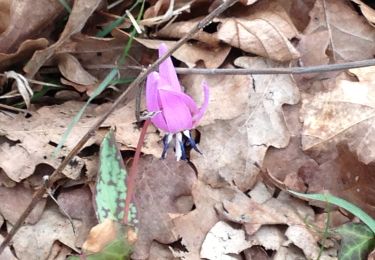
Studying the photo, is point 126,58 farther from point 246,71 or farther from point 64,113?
point 246,71

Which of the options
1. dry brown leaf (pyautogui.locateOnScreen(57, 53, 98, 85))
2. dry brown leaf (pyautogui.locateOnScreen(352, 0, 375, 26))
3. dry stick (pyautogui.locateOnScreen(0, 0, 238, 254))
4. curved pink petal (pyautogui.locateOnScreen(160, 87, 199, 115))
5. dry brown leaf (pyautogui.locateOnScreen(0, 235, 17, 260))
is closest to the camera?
dry stick (pyautogui.locateOnScreen(0, 0, 238, 254))

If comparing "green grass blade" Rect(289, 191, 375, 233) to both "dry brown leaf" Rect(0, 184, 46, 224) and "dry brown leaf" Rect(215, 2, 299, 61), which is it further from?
"dry brown leaf" Rect(0, 184, 46, 224)

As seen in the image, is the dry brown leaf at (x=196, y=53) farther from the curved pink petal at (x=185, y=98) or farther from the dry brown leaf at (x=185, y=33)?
the curved pink petal at (x=185, y=98)

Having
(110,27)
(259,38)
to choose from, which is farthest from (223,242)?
(110,27)

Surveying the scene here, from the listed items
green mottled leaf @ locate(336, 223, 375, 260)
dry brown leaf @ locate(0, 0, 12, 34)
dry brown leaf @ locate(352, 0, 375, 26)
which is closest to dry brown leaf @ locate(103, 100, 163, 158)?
dry brown leaf @ locate(0, 0, 12, 34)

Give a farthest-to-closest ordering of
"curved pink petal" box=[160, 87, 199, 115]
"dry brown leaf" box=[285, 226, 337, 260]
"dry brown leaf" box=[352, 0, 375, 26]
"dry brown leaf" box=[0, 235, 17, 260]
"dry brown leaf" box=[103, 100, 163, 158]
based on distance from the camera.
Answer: "dry brown leaf" box=[352, 0, 375, 26]
"dry brown leaf" box=[103, 100, 163, 158]
"dry brown leaf" box=[285, 226, 337, 260]
"dry brown leaf" box=[0, 235, 17, 260]
"curved pink petal" box=[160, 87, 199, 115]

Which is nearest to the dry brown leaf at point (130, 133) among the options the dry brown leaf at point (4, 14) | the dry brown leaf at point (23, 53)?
the dry brown leaf at point (23, 53)
